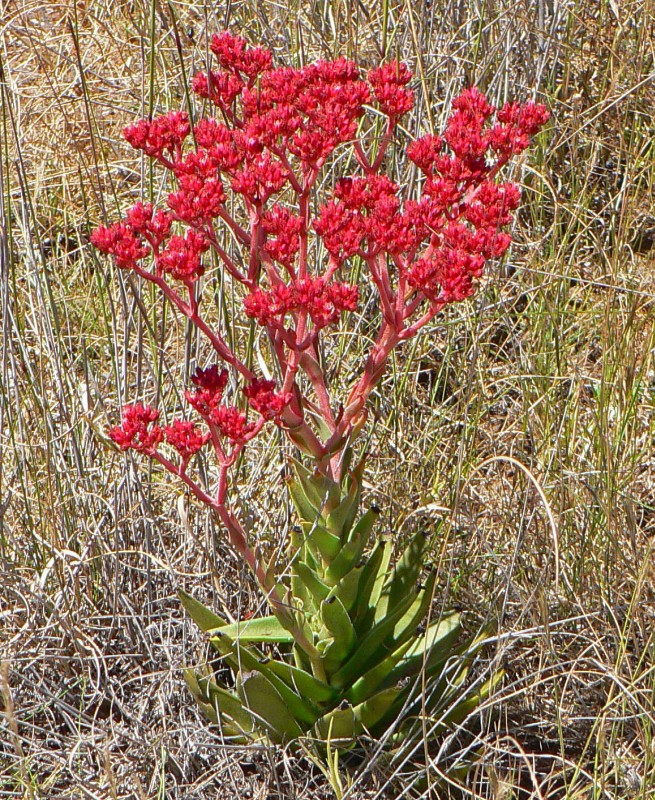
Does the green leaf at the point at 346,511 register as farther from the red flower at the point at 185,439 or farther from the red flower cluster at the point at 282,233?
the red flower cluster at the point at 282,233

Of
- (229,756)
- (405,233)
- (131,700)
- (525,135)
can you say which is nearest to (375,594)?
(229,756)

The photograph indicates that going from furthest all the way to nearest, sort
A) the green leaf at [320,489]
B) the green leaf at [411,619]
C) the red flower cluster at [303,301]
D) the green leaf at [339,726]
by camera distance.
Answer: the green leaf at [411,619] < the green leaf at [339,726] < the green leaf at [320,489] < the red flower cluster at [303,301]

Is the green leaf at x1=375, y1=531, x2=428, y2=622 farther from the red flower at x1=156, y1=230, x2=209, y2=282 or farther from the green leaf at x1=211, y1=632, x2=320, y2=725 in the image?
the red flower at x1=156, y1=230, x2=209, y2=282

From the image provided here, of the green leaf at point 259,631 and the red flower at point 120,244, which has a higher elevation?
the red flower at point 120,244

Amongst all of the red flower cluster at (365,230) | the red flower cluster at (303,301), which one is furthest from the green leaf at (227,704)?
the red flower cluster at (365,230)

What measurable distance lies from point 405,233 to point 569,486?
2.97 ft

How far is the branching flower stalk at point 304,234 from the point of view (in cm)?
169

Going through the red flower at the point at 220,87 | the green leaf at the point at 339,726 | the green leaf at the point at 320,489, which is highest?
the red flower at the point at 220,87

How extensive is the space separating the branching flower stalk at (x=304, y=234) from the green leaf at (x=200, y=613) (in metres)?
0.21

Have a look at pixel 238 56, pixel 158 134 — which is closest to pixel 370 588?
pixel 158 134

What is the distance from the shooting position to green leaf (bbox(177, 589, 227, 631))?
2039 mm

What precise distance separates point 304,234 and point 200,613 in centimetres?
85

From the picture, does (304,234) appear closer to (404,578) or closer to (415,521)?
(404,578)

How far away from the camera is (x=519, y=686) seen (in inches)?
92.6
